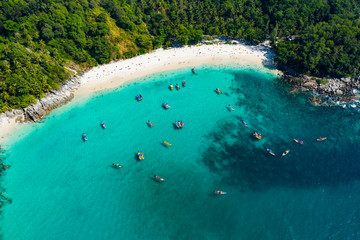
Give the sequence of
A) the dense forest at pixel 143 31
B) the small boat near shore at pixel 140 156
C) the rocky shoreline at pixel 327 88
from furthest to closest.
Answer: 1. the rocky shoreline at pixel 327 88
2. the dense forest at pixel 143 31
3. the small boat near shore at pixel 140 156

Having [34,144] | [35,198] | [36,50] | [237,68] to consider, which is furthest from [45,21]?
[237,68]

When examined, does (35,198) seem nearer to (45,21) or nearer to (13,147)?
(13,147)

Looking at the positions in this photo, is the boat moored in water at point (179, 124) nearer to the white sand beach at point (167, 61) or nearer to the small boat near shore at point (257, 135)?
the small boat near shore at point (257, 135)

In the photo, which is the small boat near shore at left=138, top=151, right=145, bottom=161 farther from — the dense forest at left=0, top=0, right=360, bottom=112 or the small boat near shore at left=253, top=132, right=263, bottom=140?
the dense forest at left=0, top=0, right=360, bottom=112

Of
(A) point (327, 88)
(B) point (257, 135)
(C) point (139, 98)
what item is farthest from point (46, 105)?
(A) point (327, 88)

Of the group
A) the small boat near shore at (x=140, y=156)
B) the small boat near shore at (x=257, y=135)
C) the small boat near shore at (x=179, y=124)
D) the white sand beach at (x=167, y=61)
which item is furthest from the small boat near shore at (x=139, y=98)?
the small boat near shore at (x=257, y=135)
